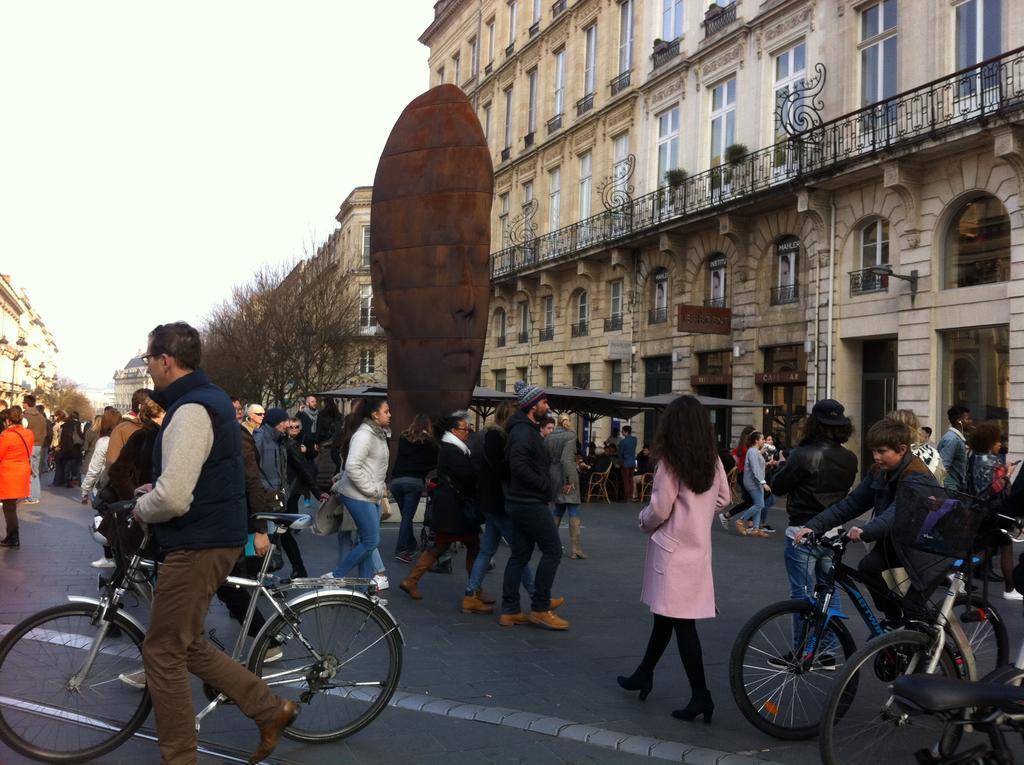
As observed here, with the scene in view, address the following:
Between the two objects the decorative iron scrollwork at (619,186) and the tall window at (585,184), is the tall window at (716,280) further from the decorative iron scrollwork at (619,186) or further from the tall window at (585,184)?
the tall window at (585,184)

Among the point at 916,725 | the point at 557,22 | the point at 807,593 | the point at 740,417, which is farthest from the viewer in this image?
the point at 557,22

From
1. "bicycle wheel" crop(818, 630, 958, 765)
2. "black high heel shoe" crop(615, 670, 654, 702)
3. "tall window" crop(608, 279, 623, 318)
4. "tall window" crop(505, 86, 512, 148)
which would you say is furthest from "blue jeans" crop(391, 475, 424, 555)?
"tall window" crop(505, 86, 512, 148)

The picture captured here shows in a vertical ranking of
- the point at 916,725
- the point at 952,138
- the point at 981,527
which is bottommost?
the point at 916,725

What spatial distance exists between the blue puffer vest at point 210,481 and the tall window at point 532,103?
33683mm

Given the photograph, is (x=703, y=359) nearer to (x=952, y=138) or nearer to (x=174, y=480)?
(x=952, y=138)

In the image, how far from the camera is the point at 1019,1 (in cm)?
1672

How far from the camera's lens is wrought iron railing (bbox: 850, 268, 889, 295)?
19641 mm

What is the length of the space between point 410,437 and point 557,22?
90.8 ft

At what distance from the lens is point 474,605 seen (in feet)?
24.9

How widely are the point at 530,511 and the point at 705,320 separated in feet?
55.9

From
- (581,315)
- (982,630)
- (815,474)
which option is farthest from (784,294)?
(982,630)

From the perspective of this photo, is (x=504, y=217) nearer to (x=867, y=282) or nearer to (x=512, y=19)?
(x=512, y=19)

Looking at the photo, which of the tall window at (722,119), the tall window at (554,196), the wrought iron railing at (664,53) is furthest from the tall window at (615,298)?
the wrought iron railing at (664,53)

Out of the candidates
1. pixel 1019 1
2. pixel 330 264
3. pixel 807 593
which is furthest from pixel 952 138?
pixel 330 264
